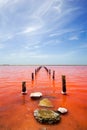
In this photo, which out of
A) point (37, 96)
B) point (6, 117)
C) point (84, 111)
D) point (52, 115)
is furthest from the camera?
point (37, 96)

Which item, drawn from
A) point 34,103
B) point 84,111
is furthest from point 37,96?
point 84,111

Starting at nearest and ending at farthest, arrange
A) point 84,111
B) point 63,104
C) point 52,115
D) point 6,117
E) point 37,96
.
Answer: point 52,115, point 6,117, point 84,111, point 63,104, point 37,96

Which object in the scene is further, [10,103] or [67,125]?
[10,103]

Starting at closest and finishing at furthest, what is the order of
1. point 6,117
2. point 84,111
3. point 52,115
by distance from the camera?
point 52,115 < point 6,117 < point 84,111

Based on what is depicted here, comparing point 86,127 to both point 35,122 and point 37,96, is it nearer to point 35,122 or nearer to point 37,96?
point 35,122

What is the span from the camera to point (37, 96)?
46.9 ft

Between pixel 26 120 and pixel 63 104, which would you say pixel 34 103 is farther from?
pixel 26 120

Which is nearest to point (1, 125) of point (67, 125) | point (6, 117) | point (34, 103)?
point (6, 117)

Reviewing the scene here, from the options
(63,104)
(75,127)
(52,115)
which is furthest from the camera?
(63,104)

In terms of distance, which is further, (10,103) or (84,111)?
(10,103)

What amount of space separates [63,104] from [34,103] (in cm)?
236

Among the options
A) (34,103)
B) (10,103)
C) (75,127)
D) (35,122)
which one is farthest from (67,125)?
(10,103)

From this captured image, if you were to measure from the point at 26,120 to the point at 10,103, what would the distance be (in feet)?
14.0

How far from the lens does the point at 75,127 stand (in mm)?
8086
